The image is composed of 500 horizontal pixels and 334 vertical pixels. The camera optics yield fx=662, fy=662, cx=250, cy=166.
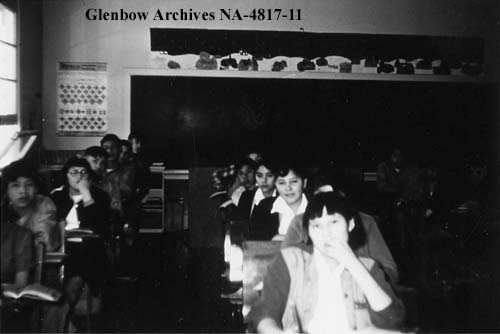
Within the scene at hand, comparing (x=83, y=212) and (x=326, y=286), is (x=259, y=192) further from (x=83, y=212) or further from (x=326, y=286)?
(x=326, y=286)

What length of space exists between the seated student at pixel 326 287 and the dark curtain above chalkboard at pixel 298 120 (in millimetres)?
5437

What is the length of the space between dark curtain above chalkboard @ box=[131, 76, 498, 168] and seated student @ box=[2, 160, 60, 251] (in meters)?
4.12

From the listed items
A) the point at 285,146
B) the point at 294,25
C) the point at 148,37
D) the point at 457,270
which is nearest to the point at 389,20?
the point at 294,25

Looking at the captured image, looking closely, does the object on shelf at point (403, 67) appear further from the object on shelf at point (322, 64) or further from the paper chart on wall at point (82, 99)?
the paper chart on wall at point (82, 99)

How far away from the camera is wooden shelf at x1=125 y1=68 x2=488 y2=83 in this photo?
24.4 ft

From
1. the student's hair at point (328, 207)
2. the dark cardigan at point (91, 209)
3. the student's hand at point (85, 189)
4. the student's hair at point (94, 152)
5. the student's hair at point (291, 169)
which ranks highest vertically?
the student's hair at point (94, 152)

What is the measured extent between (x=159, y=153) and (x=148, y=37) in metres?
1.33

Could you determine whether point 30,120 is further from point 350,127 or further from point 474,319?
point 474,319

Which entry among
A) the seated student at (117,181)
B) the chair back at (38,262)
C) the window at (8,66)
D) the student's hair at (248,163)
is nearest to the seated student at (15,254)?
the chair back at (38,262)

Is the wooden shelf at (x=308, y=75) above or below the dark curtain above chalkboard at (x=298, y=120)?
above

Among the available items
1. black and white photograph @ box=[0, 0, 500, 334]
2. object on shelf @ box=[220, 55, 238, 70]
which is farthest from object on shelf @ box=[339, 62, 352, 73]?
object on shelf @ box=[220, 55, 238, 70]

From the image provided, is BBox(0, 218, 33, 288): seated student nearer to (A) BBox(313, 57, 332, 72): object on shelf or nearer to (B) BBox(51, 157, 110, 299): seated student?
(B) BBox(51, 157, 110, 299): seated student

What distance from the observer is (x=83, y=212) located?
3779mm

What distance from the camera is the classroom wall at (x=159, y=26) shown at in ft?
24.3
